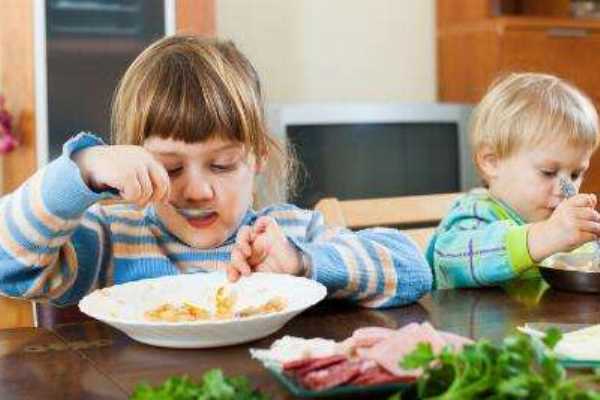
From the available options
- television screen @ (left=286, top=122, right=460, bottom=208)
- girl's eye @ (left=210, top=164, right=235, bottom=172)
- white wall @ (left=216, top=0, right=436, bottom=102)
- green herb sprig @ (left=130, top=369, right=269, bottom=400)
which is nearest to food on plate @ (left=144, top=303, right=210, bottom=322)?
girl's eye @ (left=210, top=164, right=235, bottom=172)

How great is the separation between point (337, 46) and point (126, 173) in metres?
2.40

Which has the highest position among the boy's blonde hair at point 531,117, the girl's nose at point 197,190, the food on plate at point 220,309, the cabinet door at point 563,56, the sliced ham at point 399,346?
the cabinet door at point 563,56

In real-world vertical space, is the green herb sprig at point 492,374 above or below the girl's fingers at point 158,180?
below

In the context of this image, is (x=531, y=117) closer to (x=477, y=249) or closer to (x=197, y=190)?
(x=477, y=249)

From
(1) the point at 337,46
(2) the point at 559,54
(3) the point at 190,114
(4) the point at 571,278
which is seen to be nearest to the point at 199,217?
(3) the point at 190,114

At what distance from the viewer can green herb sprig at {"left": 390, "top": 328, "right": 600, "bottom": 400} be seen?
1.69 feet

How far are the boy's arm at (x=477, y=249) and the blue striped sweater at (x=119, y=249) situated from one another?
114 millimetres

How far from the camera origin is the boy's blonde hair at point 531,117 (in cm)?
145

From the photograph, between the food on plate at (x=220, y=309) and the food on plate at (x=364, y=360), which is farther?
the food on plate at (x=220, y=309)

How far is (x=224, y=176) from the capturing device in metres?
1.15

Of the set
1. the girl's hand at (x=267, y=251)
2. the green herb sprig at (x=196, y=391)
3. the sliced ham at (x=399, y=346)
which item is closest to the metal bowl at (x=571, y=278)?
the girl's hand at (x=267, y=251)

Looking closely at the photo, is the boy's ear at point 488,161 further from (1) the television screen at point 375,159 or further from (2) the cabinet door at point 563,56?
(2) the cabinet door at point 563,56

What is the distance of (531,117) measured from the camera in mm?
1452

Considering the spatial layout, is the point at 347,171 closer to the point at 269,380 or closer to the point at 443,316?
the point at 443,316
